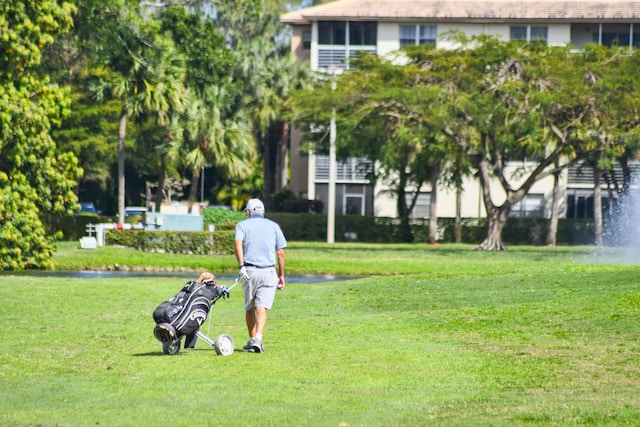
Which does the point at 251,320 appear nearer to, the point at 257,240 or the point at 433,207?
the point at 257,240

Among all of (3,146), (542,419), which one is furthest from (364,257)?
(542,419)

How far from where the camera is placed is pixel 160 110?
2106 inches

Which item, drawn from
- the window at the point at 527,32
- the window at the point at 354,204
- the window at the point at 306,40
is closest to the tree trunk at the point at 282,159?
the window at the point at 354,204

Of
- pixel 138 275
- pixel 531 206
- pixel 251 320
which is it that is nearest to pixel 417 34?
pixel 531 206

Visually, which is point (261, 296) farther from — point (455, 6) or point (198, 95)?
point (455, 6)

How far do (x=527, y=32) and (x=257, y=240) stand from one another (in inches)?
2169

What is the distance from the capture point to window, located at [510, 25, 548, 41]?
66625 mm

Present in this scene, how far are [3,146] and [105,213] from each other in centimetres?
4401

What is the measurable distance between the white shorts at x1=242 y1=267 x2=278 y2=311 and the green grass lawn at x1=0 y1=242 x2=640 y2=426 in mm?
581

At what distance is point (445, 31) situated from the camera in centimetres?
6619

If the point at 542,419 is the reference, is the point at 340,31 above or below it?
above

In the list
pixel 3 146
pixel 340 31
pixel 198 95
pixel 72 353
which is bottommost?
pixel 72 353

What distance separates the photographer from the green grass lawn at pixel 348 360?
9.70m

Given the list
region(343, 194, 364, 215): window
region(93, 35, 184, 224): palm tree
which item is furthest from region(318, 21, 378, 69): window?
region(93, 35, 184, 224): palm tree
